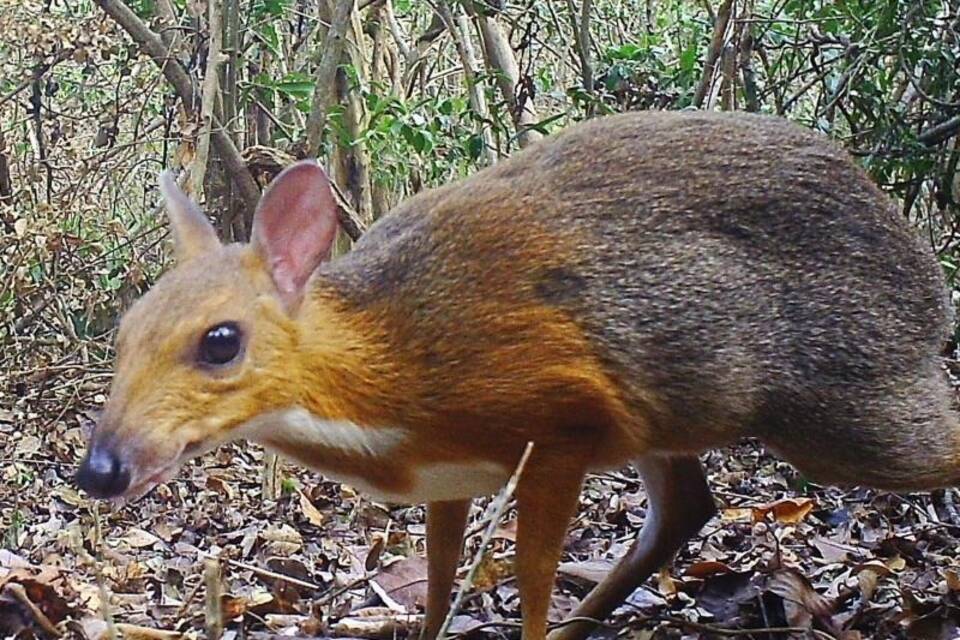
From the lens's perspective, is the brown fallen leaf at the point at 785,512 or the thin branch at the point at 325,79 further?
the thin branch at the point at 325,79

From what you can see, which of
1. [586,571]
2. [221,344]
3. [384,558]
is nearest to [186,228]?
[221,344]

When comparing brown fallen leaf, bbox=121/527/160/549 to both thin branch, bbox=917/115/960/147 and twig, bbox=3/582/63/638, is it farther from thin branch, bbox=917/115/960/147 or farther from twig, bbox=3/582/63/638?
thin branch, bbox=917/115/960/147

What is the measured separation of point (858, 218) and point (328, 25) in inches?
157

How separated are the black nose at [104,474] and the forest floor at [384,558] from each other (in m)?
0.31

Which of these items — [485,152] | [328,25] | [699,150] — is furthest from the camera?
[485,152]

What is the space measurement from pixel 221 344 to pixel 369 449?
438 millimetres

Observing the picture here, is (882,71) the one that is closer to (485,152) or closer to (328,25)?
(485,152)

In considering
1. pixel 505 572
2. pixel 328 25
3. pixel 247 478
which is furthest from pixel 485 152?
pixel 505 572

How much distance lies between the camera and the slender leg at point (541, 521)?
3273mm

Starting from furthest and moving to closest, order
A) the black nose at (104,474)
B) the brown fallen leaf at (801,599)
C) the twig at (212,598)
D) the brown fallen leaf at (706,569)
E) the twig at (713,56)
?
the twig at (713,56)
the brown fallen leaf at (706,569)
the brown fallen leaf at (801,599)
the black nose at (104,474)
the twig at (212,598)

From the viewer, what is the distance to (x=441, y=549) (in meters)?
3.72

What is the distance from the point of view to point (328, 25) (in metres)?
7.02

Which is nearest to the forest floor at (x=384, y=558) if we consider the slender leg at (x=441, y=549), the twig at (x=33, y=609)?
the twig at (x=33, y=609)

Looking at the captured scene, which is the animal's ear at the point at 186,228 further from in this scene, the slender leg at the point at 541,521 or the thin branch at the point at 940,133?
the thin branch at the point at 940,133
